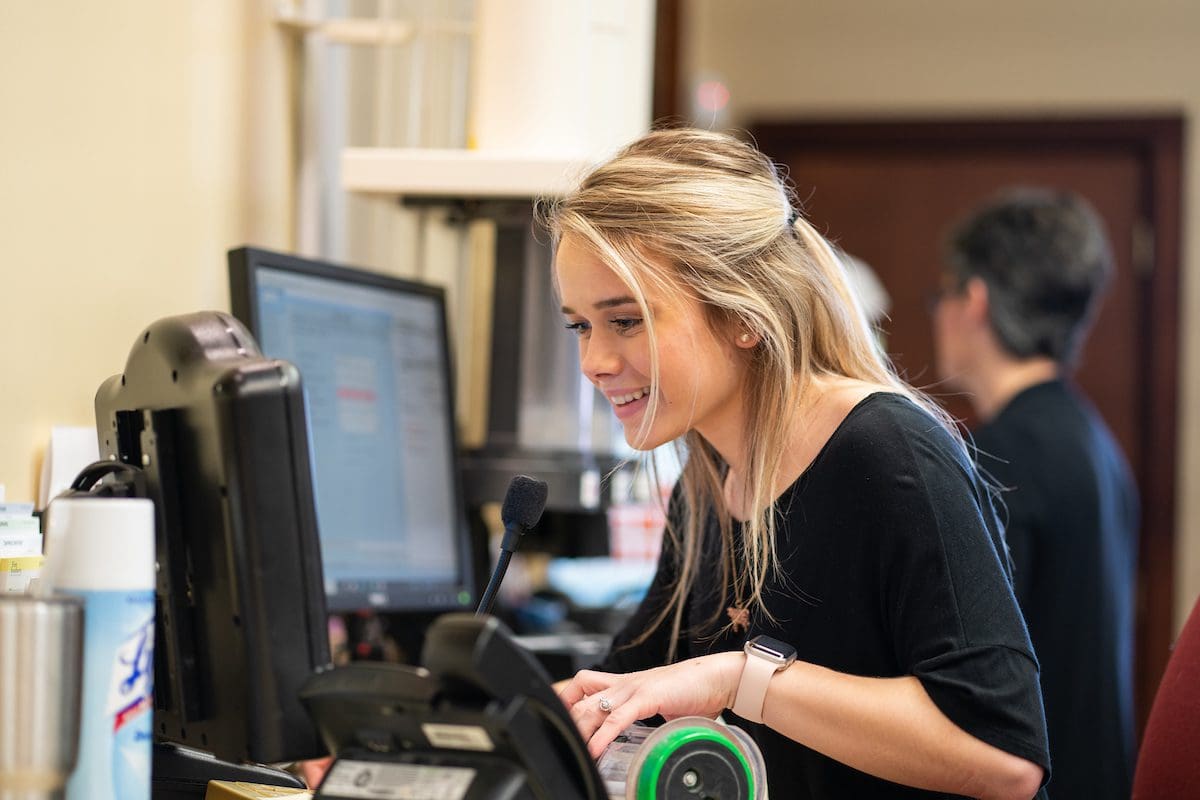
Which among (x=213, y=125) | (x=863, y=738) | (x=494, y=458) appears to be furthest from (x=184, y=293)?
(x=863, y=738)

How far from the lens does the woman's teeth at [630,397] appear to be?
1.26m

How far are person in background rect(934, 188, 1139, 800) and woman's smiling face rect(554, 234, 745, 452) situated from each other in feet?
2.93

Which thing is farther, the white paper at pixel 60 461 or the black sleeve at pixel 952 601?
the white paper at pixel 60 461

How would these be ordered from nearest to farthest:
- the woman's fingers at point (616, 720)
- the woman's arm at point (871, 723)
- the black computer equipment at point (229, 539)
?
the black computer equipment at point (229, 539) → the woman's fingers at point (616, 720) → the woman's arm at point (871, 723)

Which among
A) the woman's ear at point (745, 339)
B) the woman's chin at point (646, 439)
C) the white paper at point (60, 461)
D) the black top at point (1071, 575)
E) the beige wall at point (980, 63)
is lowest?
the black top at point (1071, 575)

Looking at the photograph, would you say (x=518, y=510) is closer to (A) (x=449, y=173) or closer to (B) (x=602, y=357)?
(B) (x=602, y=357)

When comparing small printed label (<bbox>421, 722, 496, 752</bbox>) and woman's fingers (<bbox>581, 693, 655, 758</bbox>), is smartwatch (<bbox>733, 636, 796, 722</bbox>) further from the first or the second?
small printed label (<bbox>421, 722, 496, 752</bbox>)

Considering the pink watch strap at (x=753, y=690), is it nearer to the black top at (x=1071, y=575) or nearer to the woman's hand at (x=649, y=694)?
the woman's hand at (x=649, y=694)

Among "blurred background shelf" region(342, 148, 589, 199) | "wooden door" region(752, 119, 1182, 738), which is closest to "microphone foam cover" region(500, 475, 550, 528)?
"blurred background shelf" region(342, 148, 589, 199)

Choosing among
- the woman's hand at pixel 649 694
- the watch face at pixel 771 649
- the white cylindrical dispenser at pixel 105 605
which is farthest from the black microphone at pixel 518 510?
the white cylindrical dispenser at pixel 105 605

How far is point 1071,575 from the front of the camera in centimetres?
215

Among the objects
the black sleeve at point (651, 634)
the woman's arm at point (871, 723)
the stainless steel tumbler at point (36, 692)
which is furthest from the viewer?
the black sleeve at point (651, 634)

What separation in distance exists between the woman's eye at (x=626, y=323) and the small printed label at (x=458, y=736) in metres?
0.53

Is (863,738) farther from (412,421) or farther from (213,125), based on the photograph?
(213,125)
